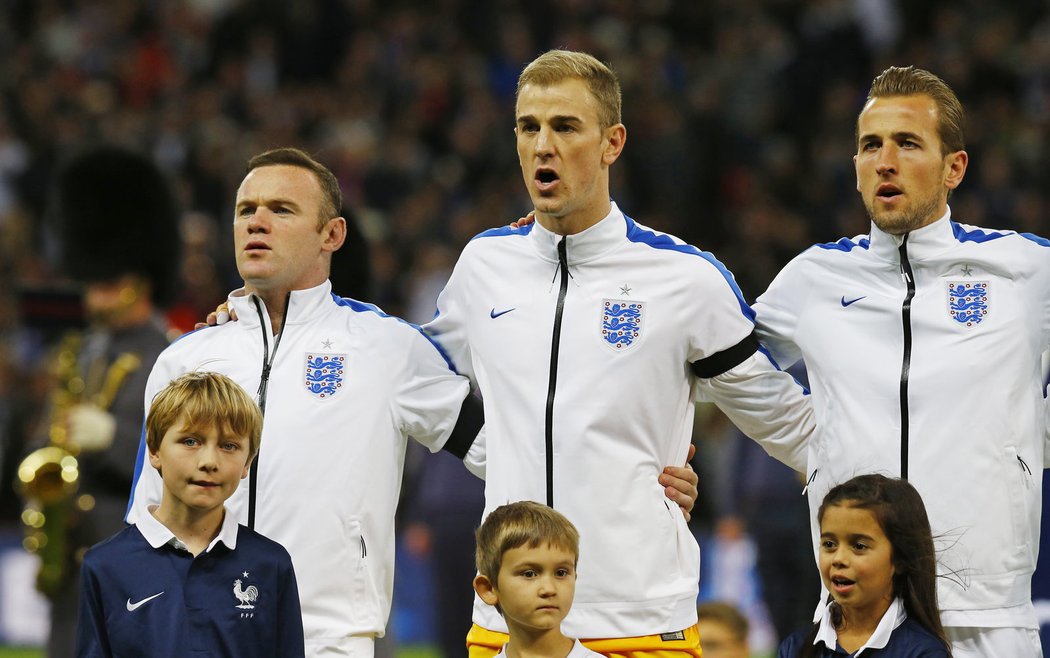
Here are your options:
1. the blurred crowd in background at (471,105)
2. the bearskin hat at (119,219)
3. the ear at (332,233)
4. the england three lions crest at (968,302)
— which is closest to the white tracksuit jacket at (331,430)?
the ear at (332,233)

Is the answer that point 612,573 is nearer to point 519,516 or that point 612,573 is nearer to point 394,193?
point 519,516

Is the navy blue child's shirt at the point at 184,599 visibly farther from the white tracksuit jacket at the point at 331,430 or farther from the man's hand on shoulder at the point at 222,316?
the man's hand on shoulder at the point at 222,316

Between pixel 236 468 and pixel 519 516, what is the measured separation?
83 cm

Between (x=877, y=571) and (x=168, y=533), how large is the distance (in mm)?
2038

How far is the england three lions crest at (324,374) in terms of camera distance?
5.48m

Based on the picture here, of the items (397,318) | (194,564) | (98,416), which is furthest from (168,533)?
(98,416)

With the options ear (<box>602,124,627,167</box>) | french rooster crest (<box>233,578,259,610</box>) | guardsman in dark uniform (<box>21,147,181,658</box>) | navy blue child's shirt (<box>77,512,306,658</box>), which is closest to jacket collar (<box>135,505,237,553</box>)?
navy blue child's shirt (<box>77,512,306,658</box>)

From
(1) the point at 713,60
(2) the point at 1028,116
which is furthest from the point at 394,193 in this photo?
(2) the point at 1028,116

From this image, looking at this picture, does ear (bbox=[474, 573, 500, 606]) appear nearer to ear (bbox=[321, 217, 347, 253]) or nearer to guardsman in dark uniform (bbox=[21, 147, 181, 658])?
ear (bbox=[321, 217, 347, 253])

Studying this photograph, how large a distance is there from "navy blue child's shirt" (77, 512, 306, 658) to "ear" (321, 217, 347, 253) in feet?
3.99

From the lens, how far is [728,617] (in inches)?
249

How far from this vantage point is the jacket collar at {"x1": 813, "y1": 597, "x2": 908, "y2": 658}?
4.80 meters

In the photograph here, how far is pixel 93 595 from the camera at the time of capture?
15.5ft

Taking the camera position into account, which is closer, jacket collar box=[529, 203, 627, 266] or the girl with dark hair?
the girl with dark hair
